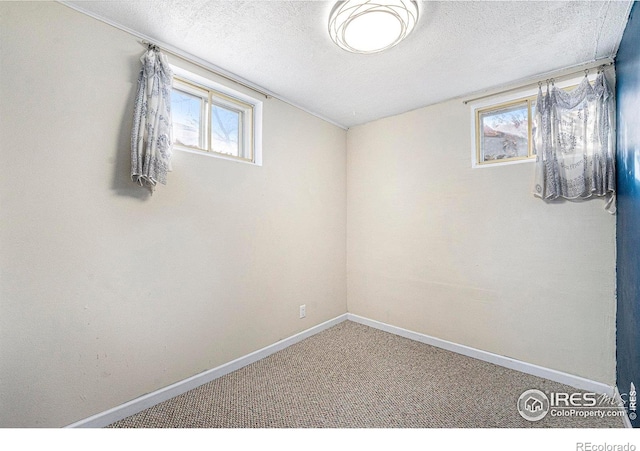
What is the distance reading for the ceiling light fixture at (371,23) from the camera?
4.78 ft

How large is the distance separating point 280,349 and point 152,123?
2114 mm

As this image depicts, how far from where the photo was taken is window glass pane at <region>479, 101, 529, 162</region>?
2.31 meters

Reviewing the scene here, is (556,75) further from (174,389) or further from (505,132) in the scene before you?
(174,389)

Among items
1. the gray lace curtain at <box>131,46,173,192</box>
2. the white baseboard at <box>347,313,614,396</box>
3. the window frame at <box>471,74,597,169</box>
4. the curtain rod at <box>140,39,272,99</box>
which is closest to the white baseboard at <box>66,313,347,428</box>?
the white baseboard at <box>347,313,614,396</box>

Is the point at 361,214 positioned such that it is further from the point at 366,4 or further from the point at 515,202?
the point at 366,4

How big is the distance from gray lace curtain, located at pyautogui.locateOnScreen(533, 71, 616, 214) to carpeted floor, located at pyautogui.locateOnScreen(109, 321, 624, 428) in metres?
1.44

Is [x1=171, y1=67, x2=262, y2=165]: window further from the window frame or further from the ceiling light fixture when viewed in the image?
the window frame

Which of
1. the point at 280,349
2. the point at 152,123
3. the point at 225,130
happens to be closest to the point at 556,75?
the point at 225,130

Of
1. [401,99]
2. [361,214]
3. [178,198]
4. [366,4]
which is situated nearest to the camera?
[366,4]

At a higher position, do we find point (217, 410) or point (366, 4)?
point (366, 4)

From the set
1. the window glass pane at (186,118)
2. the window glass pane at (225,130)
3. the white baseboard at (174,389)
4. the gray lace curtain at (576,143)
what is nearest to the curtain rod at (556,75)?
the gray lace curtain at (576,143)

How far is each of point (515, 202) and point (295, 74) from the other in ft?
6.78
